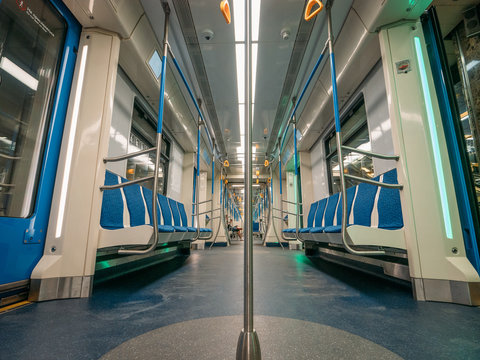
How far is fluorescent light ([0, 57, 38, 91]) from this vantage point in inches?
59.8

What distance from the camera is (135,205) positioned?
2.62m

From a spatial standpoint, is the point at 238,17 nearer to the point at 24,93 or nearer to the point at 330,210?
the point at 24,93

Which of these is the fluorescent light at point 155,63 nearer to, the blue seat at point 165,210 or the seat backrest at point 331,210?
the blue seat at point 165,210

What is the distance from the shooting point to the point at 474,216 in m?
1.73

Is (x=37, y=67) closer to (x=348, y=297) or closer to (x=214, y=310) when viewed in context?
(x=214, y=310)

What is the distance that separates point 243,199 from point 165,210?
3026mm

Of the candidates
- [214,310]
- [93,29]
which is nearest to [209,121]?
[93,29]

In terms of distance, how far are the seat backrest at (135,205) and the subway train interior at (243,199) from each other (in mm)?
19

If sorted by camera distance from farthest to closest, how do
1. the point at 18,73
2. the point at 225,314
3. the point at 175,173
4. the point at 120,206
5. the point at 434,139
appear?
the point at 175,173, the point at 120,206, the point at 434,139, the point at 18,73, the point at 225,314

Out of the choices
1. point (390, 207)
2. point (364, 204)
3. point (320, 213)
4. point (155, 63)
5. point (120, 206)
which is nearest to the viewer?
point (390, 207)

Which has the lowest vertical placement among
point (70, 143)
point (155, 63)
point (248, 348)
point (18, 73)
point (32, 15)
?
point (248, 348)

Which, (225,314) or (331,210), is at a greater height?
(331,210)

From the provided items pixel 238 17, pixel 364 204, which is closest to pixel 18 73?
pixel 238 17

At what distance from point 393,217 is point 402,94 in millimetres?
1071
